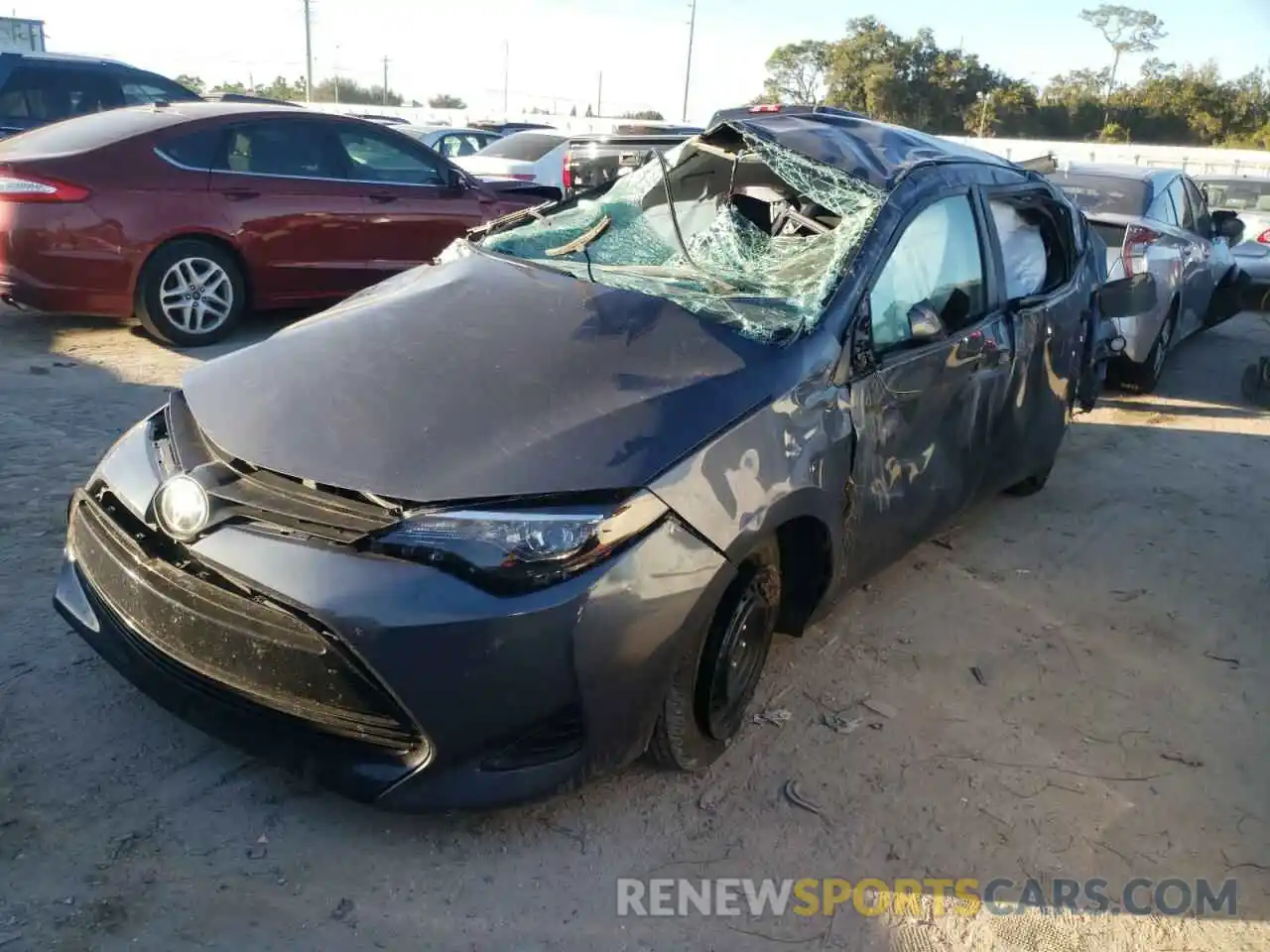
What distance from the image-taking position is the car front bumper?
7.24 feet

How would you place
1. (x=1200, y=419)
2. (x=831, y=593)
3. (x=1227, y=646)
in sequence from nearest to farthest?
(x=831, y=593) → (x=1227, y=646) → (x=1200, y=419)

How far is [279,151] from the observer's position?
22.6 feet

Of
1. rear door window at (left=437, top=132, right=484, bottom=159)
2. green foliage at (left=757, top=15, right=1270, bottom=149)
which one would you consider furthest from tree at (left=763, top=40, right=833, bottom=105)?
rear door window at (left=437, top=132, right=484, bottom=159)

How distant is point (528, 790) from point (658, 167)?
2.59 meters

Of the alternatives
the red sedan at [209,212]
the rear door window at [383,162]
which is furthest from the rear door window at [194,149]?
the rear door window at [383,162]

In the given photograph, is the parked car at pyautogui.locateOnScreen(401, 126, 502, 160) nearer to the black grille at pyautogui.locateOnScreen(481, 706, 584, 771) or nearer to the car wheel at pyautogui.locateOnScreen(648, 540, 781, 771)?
the car wheel at pyautogui.locateOnScreen(648, 540, 781, 771)

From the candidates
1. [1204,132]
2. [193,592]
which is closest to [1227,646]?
[193,592]

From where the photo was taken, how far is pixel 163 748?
2746 millimetres

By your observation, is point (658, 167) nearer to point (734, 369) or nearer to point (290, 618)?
point (734, 369)

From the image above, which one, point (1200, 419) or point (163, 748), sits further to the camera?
point (1200, 419)

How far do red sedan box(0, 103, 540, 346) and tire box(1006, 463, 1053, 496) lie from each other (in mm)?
4458

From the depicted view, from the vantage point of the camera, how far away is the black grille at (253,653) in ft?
7.43

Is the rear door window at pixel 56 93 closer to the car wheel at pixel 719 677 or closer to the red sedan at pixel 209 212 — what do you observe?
the red sedan at pixel 209 212

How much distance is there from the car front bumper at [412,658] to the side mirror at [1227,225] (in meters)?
7.94
